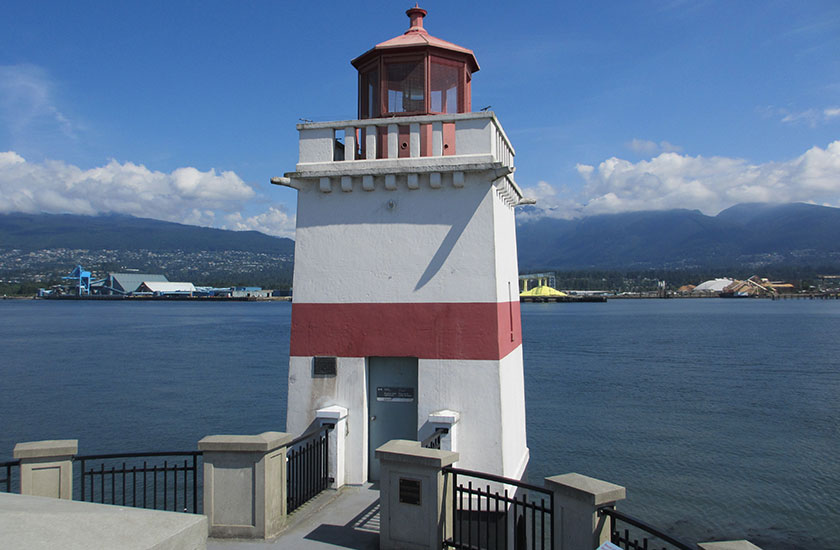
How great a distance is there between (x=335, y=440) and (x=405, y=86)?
465 centimetres

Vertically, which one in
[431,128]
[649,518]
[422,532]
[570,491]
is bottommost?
[649,518]

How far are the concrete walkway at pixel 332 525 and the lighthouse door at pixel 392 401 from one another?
730mm

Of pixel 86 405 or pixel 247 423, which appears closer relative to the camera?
pixel 247 423

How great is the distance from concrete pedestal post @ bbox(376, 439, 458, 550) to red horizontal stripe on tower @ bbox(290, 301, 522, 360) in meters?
2.04

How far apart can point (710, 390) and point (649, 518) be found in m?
16.0

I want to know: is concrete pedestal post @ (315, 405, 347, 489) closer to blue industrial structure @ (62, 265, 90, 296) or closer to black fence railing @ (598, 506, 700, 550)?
black fence railing @ (598, 506, 700, 550)

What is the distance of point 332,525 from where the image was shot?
6.29 metres

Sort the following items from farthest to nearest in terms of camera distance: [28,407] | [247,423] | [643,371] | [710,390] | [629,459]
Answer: [643,371] < [710,390] < [28,407] < [247,423] < [629,459]

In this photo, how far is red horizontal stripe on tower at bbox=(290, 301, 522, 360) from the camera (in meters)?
7.50

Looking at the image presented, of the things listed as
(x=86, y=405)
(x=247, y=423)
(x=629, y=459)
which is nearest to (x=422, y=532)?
(x=629, y=459)

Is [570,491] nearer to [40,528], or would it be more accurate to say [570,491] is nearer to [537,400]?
[40,528]

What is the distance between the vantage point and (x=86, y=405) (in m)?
24.3

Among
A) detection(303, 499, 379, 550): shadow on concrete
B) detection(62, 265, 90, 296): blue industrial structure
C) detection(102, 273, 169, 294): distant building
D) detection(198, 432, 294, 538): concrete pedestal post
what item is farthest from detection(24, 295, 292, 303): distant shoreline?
detection(198, 432, 294, 538): concrete pedestal post

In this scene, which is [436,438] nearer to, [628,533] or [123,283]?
[628,533]
